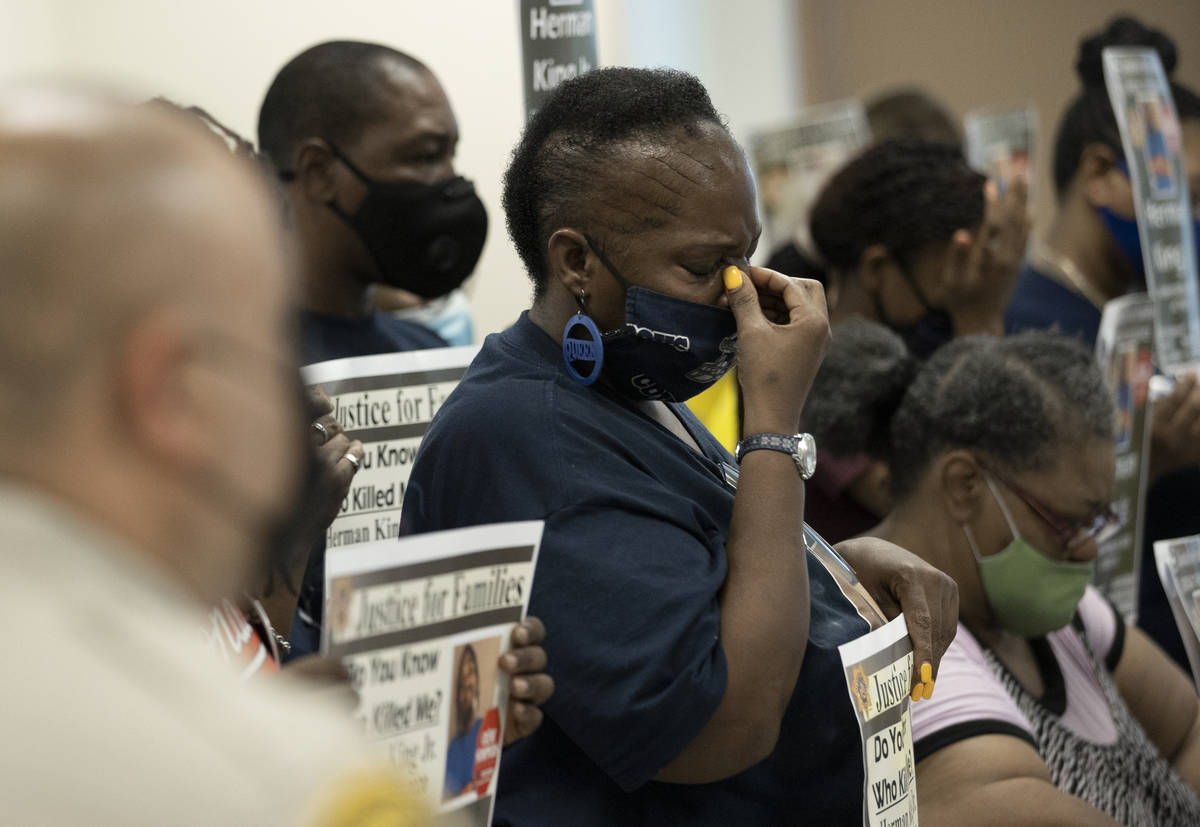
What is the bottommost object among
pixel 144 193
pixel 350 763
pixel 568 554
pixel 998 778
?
pixel 998 778

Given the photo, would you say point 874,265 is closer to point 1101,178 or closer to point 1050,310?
point 1050,310

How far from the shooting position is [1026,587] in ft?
8.52

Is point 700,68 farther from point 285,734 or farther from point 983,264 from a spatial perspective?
point 285,734

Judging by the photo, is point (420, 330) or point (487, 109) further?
point (487, 109)

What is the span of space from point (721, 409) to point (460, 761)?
1671 millimetres

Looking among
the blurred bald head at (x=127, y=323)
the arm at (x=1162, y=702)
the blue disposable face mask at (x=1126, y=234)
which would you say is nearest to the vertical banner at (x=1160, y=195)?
the blue disposable face mask at (x=1126, y=234)

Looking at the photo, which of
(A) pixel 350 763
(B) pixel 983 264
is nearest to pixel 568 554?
(A) pixel 350 763

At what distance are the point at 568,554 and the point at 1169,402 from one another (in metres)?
2.43

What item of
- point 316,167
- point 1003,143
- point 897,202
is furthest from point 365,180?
point 1003,143

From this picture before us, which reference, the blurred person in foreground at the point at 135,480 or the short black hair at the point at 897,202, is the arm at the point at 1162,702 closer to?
the short black hair at the point at 897,202

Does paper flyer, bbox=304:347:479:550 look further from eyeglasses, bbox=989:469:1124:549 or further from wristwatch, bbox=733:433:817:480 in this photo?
eyeglasses, bbox=989:469:1124:549

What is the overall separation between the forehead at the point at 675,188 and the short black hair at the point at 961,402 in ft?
3.69

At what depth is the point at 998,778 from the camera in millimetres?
2158

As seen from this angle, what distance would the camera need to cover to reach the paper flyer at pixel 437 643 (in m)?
1.19
